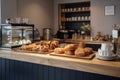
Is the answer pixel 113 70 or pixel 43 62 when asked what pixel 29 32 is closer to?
pixel 43 62

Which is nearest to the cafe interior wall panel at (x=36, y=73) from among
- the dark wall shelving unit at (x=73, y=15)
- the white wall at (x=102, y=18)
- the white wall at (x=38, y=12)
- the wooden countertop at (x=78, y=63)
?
the wooden countertop at (x=78, y=63)

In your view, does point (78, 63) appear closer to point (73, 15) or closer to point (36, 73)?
point (36, 73)

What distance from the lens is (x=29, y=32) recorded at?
2656mm

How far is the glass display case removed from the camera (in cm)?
233

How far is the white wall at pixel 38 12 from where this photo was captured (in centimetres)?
409

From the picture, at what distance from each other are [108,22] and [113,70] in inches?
134

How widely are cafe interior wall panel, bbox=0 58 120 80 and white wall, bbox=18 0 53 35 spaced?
1.98 m

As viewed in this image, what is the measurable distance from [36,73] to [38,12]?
295cm

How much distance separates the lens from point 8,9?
141 inches

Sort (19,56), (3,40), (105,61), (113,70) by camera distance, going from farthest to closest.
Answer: (3,40) → (19,56) → (105,61) → (113,70)

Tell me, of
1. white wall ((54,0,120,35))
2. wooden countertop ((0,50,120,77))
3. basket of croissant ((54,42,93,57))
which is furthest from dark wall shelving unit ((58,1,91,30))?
wooden countertop ((0,50,120,77))

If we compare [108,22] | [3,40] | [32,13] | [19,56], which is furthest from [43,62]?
[108,22]

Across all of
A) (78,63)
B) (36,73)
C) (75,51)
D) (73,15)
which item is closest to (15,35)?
(36,73)

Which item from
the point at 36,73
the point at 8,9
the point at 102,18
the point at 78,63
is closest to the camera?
the point at 78,63
